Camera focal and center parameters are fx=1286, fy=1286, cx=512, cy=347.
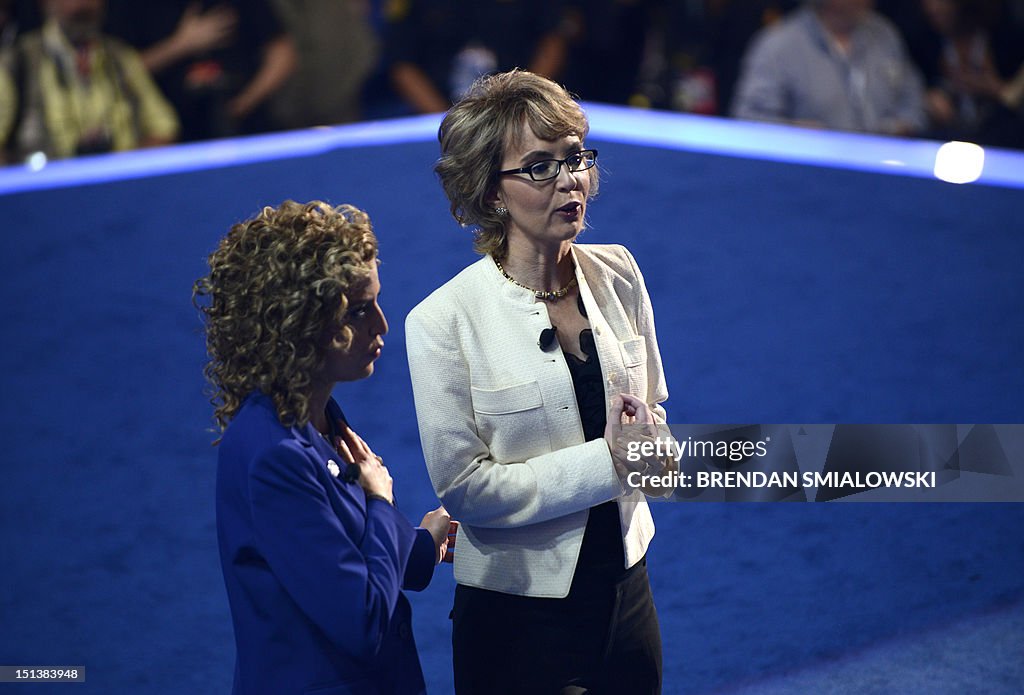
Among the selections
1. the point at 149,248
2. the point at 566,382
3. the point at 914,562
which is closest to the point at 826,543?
the point at 914,562

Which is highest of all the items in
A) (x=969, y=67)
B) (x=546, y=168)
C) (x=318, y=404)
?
(x=969, y=67)

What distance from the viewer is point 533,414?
217 centimetres

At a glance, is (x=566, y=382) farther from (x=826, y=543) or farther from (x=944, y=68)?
(x=944, y=68)

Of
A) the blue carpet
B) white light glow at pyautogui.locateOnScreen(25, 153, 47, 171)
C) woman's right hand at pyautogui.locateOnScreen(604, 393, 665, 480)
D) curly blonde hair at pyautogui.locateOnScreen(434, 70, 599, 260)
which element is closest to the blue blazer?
woman's right hand at pyautogui.locateOnScreen(604, 393, 665, 480)

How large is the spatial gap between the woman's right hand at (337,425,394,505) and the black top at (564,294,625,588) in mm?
382

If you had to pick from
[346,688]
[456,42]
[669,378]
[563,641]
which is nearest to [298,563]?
[346,688]

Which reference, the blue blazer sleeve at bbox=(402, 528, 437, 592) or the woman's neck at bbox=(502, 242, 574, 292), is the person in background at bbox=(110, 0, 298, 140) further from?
the blue blazer sleeve at bbox=(402, 528, 437, 592)

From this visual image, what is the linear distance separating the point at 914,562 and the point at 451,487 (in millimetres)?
1817

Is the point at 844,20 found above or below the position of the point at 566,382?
above

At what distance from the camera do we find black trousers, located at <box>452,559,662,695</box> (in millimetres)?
2199

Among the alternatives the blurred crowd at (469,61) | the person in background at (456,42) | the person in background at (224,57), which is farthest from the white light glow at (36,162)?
the person in background at (456,42)

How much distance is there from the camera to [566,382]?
217 centimetres

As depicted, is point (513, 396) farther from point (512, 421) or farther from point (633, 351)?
point (633, 351)

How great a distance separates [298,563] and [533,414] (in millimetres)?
543
